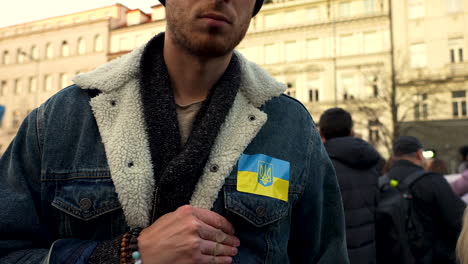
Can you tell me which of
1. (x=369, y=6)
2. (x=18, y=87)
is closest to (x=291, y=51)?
(x=369, y=6)

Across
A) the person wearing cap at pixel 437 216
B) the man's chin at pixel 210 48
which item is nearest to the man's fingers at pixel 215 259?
the man's chin at pixel 210 48

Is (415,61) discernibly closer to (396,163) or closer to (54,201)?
(396,163)

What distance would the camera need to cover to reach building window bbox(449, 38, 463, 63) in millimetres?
24925

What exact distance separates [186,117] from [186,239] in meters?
0.55

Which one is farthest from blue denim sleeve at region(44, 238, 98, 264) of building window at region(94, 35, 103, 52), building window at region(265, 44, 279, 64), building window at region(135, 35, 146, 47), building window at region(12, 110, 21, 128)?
building window at region(12, 110, 21, 128)

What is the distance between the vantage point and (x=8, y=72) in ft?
136

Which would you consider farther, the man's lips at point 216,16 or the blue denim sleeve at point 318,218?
the blue denim sleeve at point 318,218

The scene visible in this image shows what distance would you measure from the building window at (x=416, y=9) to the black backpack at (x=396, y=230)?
25939 millimetres

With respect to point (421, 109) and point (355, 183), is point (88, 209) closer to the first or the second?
point (355, 183)

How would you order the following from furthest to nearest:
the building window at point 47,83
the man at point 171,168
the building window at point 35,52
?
the building window at point 35,52 < the building window at point 47,83 < the man at point 171,168

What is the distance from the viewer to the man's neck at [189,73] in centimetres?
166

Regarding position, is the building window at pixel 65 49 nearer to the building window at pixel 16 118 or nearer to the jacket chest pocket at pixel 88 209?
the building window at pixel 16 118

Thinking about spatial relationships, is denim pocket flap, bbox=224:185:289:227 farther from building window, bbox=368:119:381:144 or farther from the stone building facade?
building window, bbox=368:119:381:144

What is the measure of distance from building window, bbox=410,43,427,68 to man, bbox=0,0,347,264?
1063 inches
